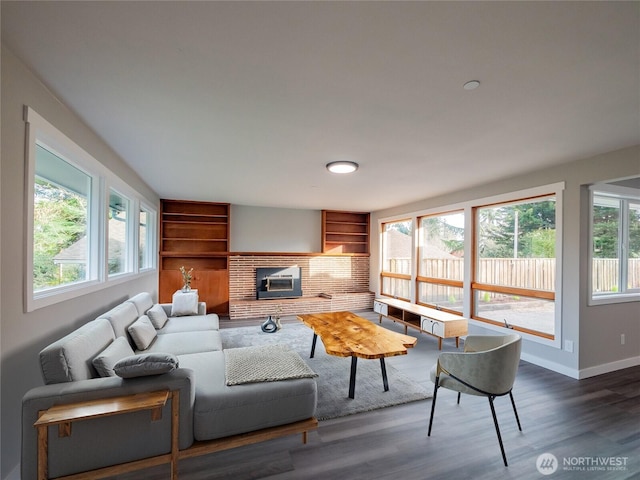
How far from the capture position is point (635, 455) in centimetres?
202

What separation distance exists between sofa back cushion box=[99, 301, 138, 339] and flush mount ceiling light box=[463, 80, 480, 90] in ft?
10.5

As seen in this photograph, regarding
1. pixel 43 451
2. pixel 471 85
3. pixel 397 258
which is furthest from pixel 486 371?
pixel 397 258

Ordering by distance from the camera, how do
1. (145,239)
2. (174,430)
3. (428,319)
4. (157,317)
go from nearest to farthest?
(174,430), (157,317), (428,319), (145,239)

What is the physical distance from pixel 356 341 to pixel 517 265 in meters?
2.72

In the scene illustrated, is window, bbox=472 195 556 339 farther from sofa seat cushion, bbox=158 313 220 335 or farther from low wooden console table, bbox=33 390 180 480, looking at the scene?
low wooden console table, bbox=33 390 180 480

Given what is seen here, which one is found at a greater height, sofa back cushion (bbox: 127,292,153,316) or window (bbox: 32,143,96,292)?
window (bbox: 32,143,96,292)

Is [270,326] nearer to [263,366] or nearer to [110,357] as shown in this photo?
[263,366]

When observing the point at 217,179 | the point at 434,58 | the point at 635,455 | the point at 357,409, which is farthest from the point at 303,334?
the point at 434,58

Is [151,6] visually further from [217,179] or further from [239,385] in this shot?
[217,179]

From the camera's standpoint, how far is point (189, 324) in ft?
11.9

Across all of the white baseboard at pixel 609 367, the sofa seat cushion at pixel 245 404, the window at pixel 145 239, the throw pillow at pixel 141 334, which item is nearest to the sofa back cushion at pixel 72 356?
the throw pillow at pixel 141 334

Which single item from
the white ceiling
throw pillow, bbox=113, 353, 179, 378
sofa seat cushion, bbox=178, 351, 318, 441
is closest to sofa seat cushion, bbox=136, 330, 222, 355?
sofa seat cushion, bbox=178, 351, 318, 441

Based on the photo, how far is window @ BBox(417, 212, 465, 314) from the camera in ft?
16.4

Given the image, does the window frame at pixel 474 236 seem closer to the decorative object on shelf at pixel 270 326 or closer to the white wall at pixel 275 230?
the white wall at pixel 275 230
